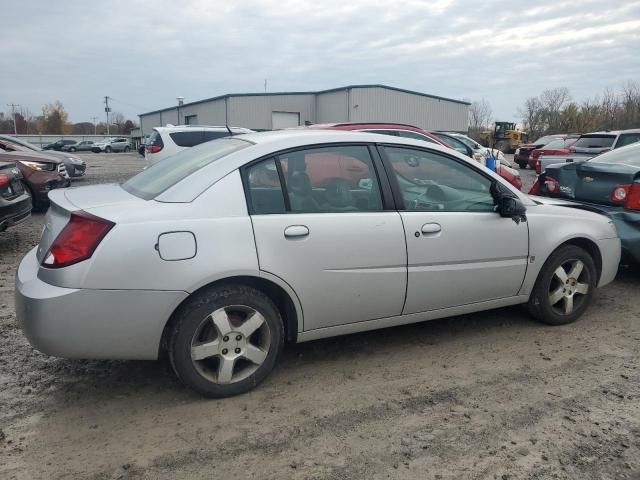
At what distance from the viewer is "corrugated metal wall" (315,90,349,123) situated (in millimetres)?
37509

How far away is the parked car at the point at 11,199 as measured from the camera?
21.1 ft

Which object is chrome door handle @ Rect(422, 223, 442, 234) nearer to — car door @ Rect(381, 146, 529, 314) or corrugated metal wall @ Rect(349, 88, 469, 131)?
car door @ Rect(381, 146, 529, 314)

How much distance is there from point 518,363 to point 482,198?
1.22 meters

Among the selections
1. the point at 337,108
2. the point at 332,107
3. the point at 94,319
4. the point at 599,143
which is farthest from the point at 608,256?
the point at 332,107

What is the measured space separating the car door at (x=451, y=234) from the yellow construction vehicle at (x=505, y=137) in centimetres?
4221

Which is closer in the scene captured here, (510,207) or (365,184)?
(365,184)

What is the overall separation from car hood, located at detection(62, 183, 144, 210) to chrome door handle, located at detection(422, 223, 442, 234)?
72.9 inches

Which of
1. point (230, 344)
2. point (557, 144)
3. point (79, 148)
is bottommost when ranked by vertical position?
point (79, 148)

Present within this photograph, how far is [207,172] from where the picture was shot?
3.25 meters

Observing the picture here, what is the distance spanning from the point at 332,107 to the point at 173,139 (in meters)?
27.0

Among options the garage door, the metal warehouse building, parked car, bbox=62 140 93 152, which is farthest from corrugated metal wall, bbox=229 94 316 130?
parked car, bbox=62 140 93 152

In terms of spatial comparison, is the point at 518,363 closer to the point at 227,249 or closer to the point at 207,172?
the point at 227,249

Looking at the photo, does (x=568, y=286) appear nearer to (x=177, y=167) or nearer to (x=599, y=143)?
(x=177, y=167)

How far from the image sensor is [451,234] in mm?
3740
